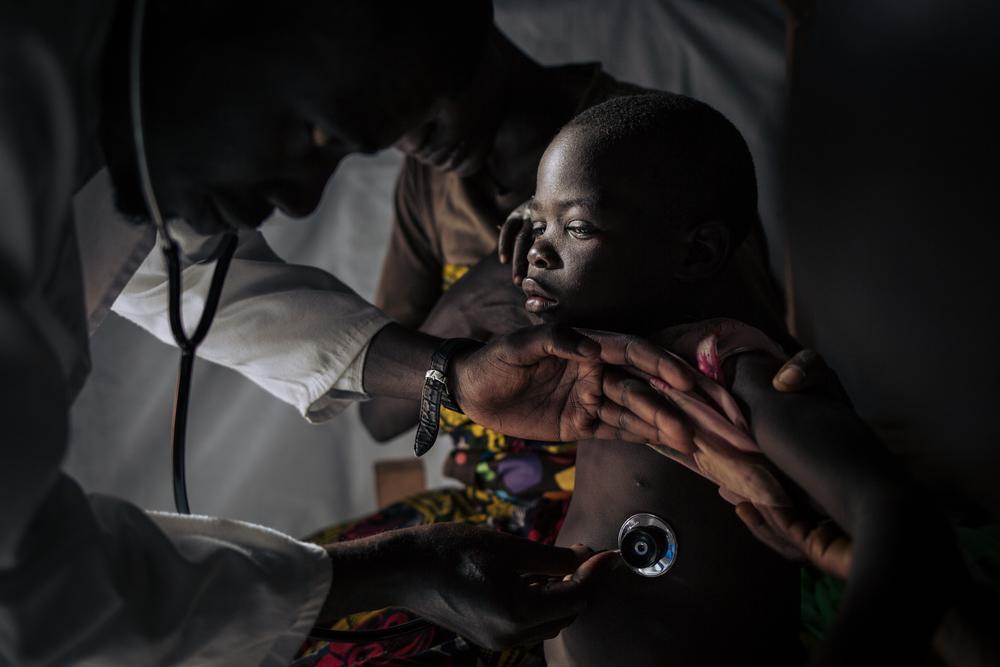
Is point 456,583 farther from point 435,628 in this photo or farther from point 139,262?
point 139,262

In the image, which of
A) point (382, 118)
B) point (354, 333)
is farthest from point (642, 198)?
point (354, 333)

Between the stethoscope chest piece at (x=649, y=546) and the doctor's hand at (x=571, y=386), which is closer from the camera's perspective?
the doctor's hand at (x=571, y=386)

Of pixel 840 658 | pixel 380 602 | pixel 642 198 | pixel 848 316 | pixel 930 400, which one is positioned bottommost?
pixel 930 400

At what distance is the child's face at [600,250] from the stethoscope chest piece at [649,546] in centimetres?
25

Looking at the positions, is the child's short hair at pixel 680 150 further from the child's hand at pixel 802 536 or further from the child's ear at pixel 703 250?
the child's hand at pixel 802 536

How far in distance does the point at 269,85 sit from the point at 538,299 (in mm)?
453

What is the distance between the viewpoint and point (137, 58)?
776 millimetres

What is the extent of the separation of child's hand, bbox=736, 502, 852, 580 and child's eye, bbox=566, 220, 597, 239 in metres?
0.39

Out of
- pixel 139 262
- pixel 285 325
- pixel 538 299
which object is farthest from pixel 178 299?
pixel 538 299

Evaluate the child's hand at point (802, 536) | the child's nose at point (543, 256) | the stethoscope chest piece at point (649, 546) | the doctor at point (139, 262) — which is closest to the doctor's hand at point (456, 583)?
the doctor at point (139, 262)

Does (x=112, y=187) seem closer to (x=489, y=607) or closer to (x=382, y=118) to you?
(x=382, y=118)

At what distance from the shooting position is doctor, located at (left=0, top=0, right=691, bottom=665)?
0.70 m

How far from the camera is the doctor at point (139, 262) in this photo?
0.70 metres

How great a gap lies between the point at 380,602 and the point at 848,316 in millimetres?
1289
